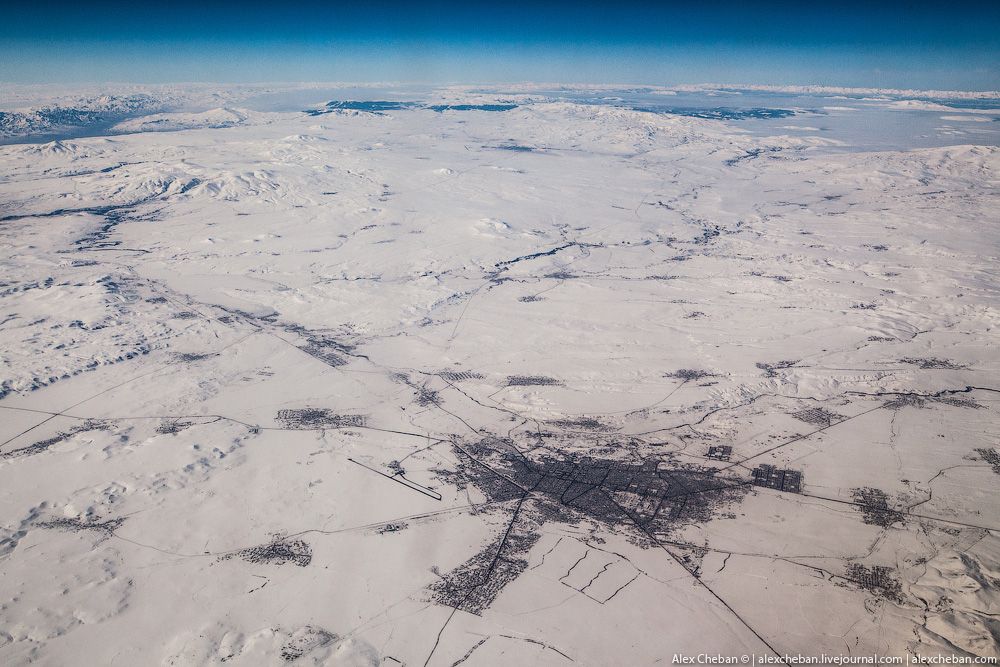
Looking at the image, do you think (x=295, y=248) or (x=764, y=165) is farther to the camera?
(x=764, y=165)

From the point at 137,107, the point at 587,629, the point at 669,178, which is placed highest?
the point at 137,107

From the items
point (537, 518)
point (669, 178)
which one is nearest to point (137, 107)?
point (669, 178)

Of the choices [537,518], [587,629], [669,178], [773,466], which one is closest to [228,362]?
[537,518]

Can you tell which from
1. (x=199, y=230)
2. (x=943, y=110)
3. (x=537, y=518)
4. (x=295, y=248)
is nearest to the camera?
(x=537, y=518)

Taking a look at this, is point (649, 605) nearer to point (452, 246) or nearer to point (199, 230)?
point (452, 246)

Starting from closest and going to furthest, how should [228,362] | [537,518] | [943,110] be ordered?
1. [537,518]
2. [228,362]
3. [943,110]

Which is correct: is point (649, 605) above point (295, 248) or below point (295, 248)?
below
